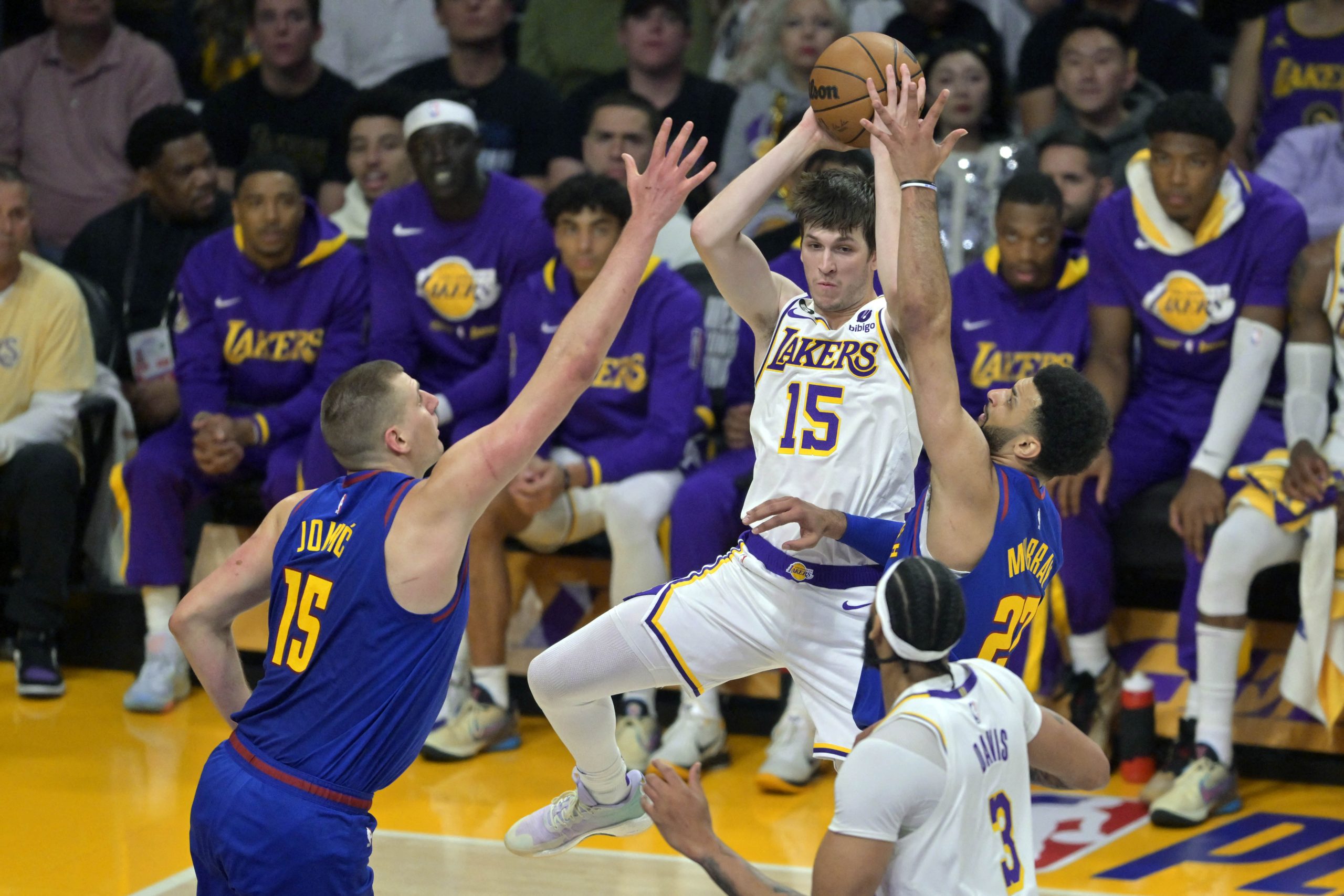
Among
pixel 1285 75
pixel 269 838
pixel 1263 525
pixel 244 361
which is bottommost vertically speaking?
pixel 269 838

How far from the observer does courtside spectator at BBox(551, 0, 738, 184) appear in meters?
7.72

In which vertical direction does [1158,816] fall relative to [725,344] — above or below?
below

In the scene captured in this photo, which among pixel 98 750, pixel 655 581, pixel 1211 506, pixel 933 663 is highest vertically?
pixel 933 663

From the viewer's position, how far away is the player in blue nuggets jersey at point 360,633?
329 centimetres

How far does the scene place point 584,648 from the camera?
13.9 feet

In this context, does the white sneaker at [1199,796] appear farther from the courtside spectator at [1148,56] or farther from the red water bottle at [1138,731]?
the courtside spectator at [1148,56]

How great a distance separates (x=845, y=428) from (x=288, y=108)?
5044mm

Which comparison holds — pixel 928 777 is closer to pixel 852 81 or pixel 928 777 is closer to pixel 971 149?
pixel 852 81

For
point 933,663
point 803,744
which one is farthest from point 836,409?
point 803,744

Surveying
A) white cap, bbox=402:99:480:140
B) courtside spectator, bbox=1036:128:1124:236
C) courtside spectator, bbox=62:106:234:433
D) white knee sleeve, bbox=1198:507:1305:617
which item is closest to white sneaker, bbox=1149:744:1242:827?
white knee sleeve, bbox=1198:507:1305:617

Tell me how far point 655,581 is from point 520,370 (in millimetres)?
1019

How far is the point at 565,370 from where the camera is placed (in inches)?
129

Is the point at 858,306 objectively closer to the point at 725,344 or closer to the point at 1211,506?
the point at 1211,506

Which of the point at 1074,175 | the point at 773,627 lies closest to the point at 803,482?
the point at 773,627
